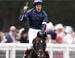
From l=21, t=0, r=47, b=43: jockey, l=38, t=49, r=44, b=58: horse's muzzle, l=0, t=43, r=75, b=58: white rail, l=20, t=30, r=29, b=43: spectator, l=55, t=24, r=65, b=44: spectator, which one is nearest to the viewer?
l=38, t=49, r=44, b=58: horse's muzzle

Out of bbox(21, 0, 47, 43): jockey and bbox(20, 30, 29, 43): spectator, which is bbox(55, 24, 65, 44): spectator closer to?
bbox(20, 30, 29, 43): spectator

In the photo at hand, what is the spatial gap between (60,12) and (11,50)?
14166 mm

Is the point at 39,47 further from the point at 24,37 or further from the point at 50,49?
the point at 24,37

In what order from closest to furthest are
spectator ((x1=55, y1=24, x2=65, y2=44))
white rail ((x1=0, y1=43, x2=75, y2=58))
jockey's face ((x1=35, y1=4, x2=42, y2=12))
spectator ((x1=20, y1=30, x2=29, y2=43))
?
jockey's face ((x1=35, y1=4, x2=42, y2=12)) < white rail ((x1=0, y1=43, x2=75, y2=58)) < spectator ((x1=55, y1=24, x2=65, y2=44)) < spectator ((x1=20, y1=30, x2=29, y2=43))

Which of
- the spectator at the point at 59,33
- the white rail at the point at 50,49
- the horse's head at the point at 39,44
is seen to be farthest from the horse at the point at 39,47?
the spectator at the point at 59,33

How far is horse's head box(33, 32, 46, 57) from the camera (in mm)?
14797

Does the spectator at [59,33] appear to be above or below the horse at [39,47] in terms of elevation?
below

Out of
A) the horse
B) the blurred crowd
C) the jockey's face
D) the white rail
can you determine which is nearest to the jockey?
the jockey's face

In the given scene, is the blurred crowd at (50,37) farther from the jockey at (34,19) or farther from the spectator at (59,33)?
the jockey at (34,19)

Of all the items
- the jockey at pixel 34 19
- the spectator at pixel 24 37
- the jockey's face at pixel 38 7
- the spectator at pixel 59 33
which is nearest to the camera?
the jockey's face at pixel 38 7

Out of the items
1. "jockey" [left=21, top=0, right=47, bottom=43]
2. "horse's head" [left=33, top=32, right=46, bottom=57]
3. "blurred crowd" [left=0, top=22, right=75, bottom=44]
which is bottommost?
"blurred crowd" [left=0, top=22, right=75, bottom=44]

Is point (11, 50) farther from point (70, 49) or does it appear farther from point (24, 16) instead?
point (24, 16)

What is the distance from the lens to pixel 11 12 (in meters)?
35.9

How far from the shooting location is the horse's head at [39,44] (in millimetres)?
14797
